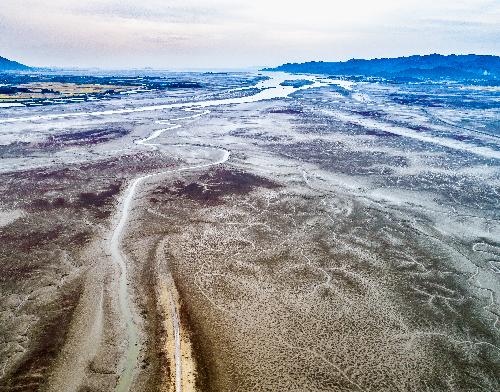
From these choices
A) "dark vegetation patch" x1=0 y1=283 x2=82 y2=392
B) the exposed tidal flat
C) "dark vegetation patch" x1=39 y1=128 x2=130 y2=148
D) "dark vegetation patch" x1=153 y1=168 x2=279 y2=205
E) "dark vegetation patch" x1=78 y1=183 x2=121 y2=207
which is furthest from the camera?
"dark vegetation patch" x1=39 y1=128 x2=130 y2=148

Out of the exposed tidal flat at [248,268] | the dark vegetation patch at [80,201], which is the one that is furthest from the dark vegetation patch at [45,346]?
the dark vegetation patch at [80,201]

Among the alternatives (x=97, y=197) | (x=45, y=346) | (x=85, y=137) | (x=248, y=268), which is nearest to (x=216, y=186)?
(x=97, y=197)

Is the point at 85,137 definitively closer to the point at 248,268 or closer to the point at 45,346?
the point at 248,268

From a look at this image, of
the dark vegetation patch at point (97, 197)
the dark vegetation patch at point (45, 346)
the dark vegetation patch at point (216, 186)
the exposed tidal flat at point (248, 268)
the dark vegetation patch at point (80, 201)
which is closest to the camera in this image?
the dark vegetation patch at point (45, 346)

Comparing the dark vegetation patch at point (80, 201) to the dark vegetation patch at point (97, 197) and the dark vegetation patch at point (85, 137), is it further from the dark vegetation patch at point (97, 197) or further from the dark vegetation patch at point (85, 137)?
the dark vegetation patch at point (85, 137)

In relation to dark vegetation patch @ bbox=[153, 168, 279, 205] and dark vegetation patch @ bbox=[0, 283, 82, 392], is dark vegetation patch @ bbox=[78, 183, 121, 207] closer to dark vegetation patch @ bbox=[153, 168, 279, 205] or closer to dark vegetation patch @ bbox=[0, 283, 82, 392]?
dark vegetation patch @ bbox=[153, 168, 279, 205]

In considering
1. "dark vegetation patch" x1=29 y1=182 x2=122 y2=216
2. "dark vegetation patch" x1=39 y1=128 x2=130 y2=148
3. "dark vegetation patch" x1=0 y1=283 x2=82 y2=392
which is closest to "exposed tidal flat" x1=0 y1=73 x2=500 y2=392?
"dark vegetation patch" x1=0 y1=283 x2=82 y2=392
